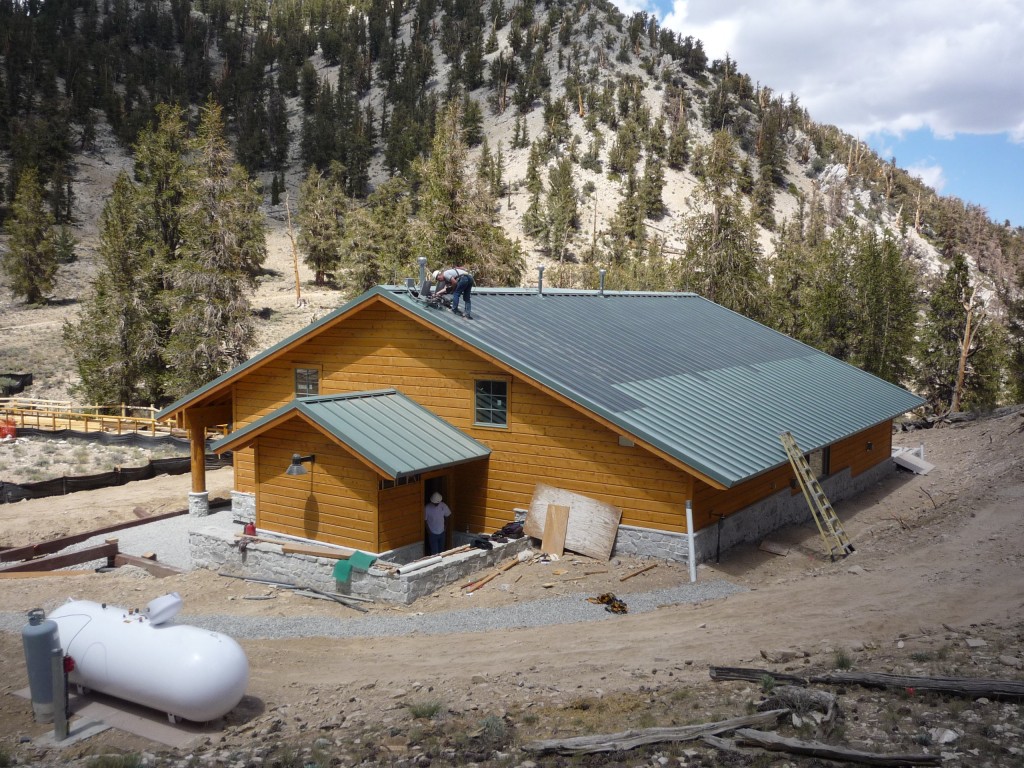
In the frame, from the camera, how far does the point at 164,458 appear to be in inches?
1268

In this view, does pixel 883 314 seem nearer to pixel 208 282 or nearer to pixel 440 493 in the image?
pixel 440 493

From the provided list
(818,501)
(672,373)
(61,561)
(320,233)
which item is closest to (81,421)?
(61,561)

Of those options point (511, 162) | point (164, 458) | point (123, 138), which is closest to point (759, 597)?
point (164, 458)

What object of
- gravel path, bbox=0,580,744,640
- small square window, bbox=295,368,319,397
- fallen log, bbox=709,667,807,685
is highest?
small square window, bbox=295,368,319,397

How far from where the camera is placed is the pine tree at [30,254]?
212 ft

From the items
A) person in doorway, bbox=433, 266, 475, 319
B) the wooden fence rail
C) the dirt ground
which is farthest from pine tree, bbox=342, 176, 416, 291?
the dirt ground

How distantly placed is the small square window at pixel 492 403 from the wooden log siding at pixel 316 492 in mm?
3203

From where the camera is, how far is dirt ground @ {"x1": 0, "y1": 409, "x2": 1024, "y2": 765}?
983 cm

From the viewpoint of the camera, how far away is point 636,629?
41.6ft

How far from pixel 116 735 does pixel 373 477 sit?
732cm

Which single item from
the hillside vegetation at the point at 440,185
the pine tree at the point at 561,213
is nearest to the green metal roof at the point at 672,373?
the hillside vegetation at the point at 440,185

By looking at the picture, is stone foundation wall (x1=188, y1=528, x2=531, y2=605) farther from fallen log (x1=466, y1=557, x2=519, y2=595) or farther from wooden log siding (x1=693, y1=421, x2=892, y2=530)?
wooden log siding (x1=693, y1=421, x2=892, y2=530)

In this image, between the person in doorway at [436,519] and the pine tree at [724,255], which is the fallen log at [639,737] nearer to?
the person in doorway at [436,519]

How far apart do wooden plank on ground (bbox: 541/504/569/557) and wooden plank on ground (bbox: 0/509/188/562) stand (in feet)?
40.6
